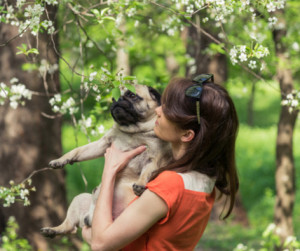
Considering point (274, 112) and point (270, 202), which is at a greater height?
point (270, 202)

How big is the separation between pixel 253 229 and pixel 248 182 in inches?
97.8

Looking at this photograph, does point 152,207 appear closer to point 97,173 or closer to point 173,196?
point 173,196

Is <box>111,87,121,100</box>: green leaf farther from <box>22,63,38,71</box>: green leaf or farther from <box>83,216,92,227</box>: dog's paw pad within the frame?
<box>22,63,38,71</box>: green leaf

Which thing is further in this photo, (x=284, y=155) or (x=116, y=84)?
(x=284, y=155)

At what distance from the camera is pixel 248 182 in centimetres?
1156

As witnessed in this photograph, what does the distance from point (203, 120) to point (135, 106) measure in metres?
0.69

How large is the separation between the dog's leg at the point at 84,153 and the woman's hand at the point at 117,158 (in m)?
0.19

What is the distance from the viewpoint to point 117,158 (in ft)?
8.80

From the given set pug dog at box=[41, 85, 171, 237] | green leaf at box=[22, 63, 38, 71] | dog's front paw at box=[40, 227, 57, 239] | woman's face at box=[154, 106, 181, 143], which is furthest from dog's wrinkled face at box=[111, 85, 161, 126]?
green leaf at box=[22, 63, 38, 71]

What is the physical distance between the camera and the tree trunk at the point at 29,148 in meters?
6.18

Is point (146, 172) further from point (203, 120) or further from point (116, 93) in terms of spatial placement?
point (203, 120)

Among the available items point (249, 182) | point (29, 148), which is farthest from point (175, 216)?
point (249, 182)

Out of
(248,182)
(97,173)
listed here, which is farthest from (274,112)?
(97,173)

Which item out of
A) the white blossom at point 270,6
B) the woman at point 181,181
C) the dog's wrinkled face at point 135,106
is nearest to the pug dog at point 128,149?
the dog's wrinkled face at point 135,106
